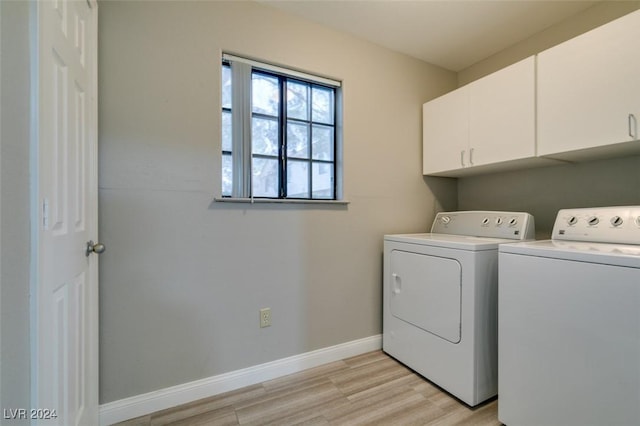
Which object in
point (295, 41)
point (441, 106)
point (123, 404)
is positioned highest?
point (295, 41)

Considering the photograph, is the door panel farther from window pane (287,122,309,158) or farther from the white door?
the white door

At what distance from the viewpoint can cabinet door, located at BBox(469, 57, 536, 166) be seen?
1633 mm

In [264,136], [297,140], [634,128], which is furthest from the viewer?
[297,140]

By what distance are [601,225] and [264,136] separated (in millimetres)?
→ 1887

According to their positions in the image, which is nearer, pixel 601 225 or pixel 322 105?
pixel 601 225

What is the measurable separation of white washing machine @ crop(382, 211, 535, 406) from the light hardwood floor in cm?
9

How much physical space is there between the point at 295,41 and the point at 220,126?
78 cm

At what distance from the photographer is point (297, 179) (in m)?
1.94

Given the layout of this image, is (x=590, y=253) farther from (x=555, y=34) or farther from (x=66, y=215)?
(x=66, y=215)

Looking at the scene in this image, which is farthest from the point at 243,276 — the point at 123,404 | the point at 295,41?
the point at 295,41

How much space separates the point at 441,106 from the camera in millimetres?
2156

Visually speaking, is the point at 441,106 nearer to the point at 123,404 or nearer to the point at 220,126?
the point at 220,126

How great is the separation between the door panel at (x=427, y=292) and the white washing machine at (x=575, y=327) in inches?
9.2

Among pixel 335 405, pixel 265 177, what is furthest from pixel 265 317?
pixel 265 177
